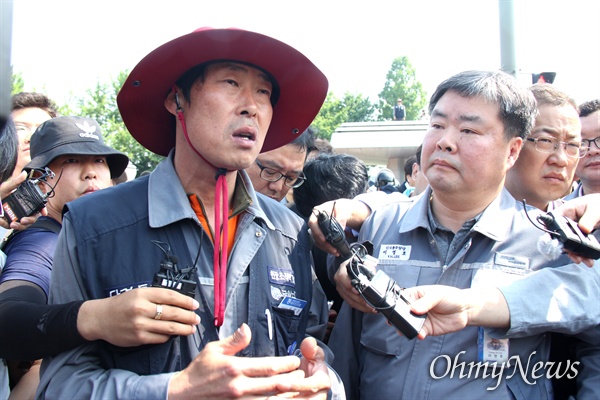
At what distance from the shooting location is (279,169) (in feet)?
12.4

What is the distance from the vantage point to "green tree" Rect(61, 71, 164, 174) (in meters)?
40.2

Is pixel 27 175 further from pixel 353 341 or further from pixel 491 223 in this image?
pixel 491 223

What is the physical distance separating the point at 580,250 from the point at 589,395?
2.27 feet

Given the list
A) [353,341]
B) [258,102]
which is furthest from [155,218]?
[353,341]

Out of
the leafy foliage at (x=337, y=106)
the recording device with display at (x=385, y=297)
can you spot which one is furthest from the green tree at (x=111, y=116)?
the recording device with display at (x=385, y=297)

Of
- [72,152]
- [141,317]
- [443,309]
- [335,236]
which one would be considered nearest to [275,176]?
[72,152]

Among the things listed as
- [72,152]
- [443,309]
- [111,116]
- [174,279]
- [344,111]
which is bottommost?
[344,111]

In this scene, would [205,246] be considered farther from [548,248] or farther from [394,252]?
[548,248]

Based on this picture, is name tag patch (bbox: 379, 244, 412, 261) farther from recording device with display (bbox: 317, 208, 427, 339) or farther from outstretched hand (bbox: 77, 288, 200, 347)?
outstretched hand (bbox: 77, 288, 200, 347)

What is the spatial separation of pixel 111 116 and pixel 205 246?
45.4 m

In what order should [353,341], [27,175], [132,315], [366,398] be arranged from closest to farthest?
[132,315] < [366,398] < [353,341] < [27,175]

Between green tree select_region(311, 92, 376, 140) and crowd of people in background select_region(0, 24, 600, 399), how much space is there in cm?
6670

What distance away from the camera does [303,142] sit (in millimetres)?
3846

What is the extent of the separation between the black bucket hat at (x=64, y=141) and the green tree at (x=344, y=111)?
65808 millimetres
